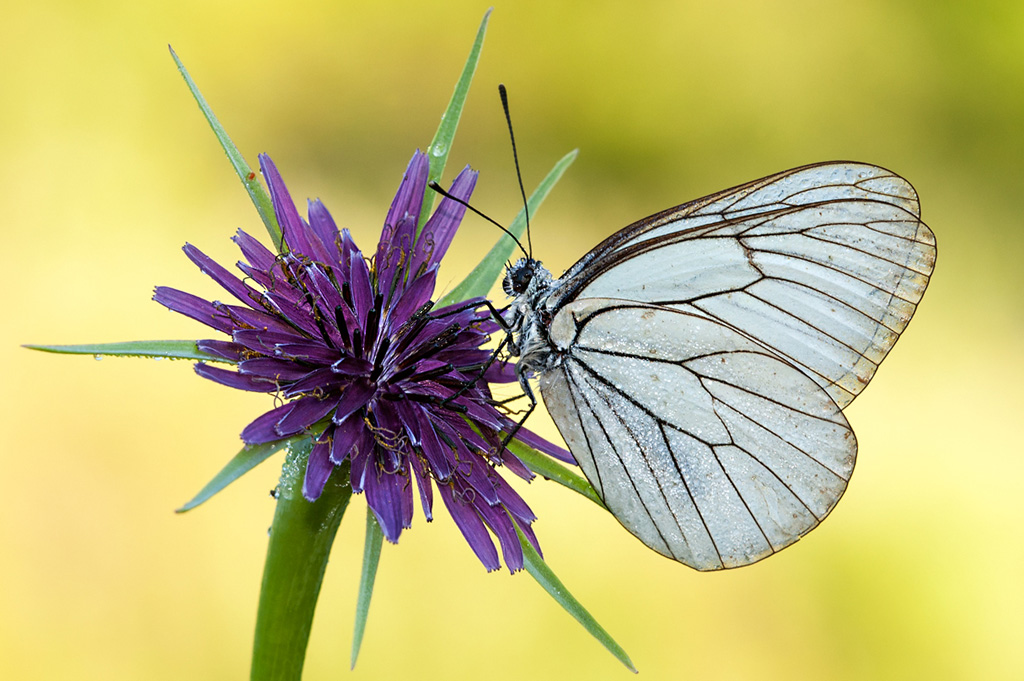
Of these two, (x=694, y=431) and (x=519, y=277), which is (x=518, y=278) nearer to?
(x=519, y=277)

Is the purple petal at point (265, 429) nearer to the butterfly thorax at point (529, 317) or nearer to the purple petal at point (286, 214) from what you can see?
the purple petal at point (286, 214)

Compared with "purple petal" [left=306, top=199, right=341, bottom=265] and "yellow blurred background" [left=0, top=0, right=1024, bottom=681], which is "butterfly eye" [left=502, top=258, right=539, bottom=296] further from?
"yellow blurred background" [left=0, top=0, right=1024, bottom=681]

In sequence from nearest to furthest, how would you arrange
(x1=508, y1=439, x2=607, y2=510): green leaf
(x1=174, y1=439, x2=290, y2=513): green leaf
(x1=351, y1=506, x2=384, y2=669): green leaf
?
1. (x1=174, y1=439, x2=290, y2=513): green leaf
2. (x1=351, y1=506, x2=384, y2=669): green leaf
3. (x1=508, y1=439, x2=607, y2=510): green leaf

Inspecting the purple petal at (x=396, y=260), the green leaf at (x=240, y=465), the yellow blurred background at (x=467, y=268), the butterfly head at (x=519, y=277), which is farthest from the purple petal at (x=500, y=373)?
the yellow blurred background at (x=467, y=268)

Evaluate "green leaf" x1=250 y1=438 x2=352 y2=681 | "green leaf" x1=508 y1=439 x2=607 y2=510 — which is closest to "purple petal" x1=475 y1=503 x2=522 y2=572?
"green leaf" x1=508 y1=439 x2=607 y2=510

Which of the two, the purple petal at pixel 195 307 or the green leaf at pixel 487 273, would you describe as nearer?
the purple petal at pixel 195 307

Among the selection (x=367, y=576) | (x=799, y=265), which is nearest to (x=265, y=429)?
(x=367, y=576)

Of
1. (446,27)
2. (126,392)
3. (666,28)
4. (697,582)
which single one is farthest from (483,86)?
(697,582)
